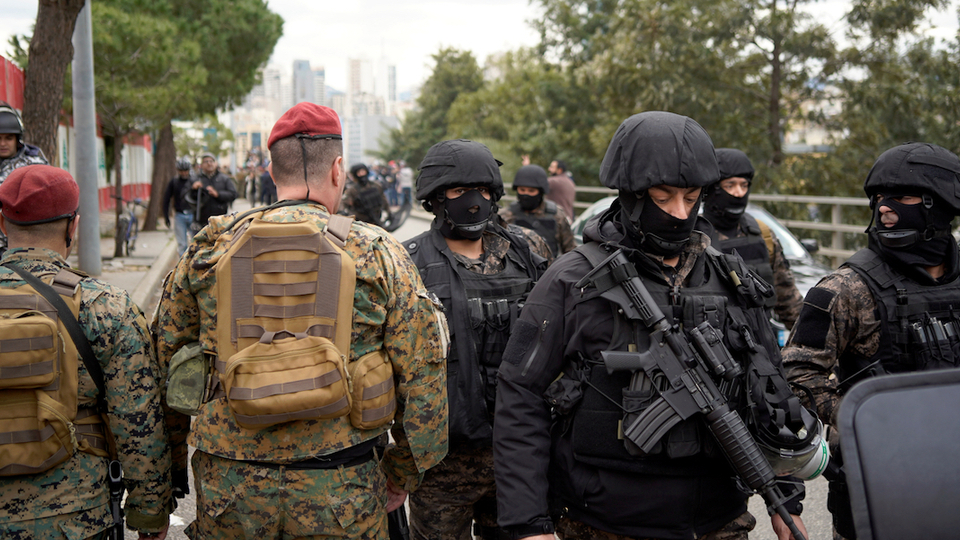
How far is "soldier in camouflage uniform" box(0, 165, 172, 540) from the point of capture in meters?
2.50

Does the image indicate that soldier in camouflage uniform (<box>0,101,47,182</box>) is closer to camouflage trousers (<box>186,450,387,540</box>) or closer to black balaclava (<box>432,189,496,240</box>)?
black balaclava (<box>432,189,496,240</box>)

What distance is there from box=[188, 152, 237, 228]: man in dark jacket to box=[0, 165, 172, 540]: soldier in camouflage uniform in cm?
1037

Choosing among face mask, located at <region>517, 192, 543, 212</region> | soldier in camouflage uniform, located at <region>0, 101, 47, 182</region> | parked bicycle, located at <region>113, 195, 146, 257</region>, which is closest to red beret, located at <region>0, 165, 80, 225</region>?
soldier in camouflage uniform, located at <region>0, 101, 47, 182</region>

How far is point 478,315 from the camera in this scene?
341 cm

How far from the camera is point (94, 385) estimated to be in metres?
2.59

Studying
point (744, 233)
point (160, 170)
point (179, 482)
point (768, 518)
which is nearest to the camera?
point (179, 482)

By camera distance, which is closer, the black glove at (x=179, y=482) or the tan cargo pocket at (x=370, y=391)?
the tan cargo pocket at (x=370, y=391)

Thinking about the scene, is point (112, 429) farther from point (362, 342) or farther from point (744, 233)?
point (744, 233)

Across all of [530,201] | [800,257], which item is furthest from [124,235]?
[800,257]

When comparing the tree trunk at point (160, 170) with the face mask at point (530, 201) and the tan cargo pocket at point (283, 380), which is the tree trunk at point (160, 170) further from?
the tan cargo pocket at point (283, 380)

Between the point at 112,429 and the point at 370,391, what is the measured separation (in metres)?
0.86

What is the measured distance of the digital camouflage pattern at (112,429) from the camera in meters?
2.48

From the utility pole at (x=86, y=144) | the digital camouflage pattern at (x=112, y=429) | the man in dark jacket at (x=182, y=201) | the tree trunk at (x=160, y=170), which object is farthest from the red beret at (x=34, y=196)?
the tree trunk at (x=160, y=170)

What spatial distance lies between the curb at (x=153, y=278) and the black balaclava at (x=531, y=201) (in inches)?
158
